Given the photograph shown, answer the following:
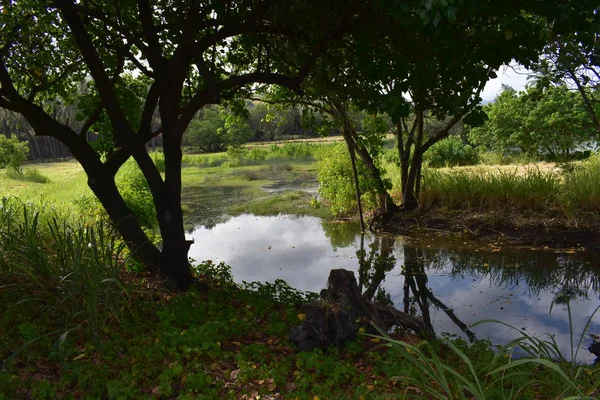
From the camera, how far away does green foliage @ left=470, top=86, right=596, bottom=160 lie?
60.7ft

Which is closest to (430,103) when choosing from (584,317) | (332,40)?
(332,40)

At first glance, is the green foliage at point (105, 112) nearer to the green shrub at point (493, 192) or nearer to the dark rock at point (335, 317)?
the dark rock at point (335, 317)

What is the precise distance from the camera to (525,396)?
3.05 metres

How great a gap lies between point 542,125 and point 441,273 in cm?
1537

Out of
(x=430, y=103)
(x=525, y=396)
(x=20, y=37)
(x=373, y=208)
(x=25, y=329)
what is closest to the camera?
(x=525, y=396)

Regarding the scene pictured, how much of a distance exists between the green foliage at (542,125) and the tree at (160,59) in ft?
46.2

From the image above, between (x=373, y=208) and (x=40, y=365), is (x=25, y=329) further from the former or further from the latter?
(x=373, y=208)

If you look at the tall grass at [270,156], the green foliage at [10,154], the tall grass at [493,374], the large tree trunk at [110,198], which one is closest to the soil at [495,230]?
the tall grass at [493,374]

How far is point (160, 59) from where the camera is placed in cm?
534

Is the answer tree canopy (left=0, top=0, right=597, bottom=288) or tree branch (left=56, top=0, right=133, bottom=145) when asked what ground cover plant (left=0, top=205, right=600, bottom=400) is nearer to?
tree canopy (left=0, top=0, right=597, bottom=288)

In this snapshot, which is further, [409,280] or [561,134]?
[561,134]

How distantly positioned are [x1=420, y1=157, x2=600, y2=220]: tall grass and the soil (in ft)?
1.15

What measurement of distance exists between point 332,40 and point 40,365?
3967mm

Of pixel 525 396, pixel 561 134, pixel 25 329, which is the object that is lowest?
pixel 525 396
